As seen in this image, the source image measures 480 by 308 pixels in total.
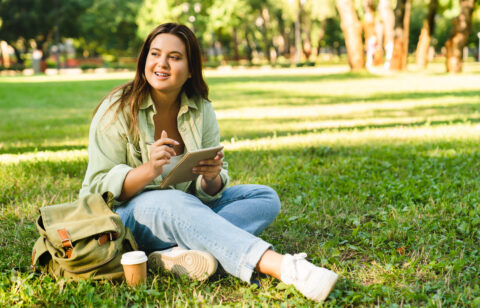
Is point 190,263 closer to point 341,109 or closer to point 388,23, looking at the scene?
point 341,109

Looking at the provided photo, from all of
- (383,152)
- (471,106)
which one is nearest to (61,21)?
(471,106)

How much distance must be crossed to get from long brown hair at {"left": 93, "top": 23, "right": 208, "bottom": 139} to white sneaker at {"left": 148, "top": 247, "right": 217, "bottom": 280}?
2.49 ft

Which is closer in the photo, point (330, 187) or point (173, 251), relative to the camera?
point (173, 251)

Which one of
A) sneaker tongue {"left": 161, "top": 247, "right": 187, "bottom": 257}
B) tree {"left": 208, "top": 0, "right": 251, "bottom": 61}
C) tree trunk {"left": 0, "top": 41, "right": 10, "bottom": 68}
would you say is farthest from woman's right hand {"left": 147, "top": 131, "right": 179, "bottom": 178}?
tree trunk {"left": 0, "top": 41, "right": 10, "bottom": 68}

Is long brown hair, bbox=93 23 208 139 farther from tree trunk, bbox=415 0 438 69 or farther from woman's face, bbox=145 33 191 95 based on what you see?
tree trunk, bbox=415 0 438 69

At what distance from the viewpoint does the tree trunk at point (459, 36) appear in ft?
84.1

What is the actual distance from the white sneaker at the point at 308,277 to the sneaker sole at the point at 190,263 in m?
0.42

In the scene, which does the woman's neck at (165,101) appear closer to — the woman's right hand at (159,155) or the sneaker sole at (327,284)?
the woman's right hand at (159,155)

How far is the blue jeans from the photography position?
3004 mm

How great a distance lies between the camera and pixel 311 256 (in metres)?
3.62

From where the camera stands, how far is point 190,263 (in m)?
3.11

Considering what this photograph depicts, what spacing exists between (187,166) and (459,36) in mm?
26044

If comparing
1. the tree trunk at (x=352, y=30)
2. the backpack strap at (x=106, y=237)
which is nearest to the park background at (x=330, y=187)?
the backpack strap at (x=106, y=237)

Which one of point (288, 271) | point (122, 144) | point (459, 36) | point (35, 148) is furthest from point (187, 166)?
point (459, 36)
